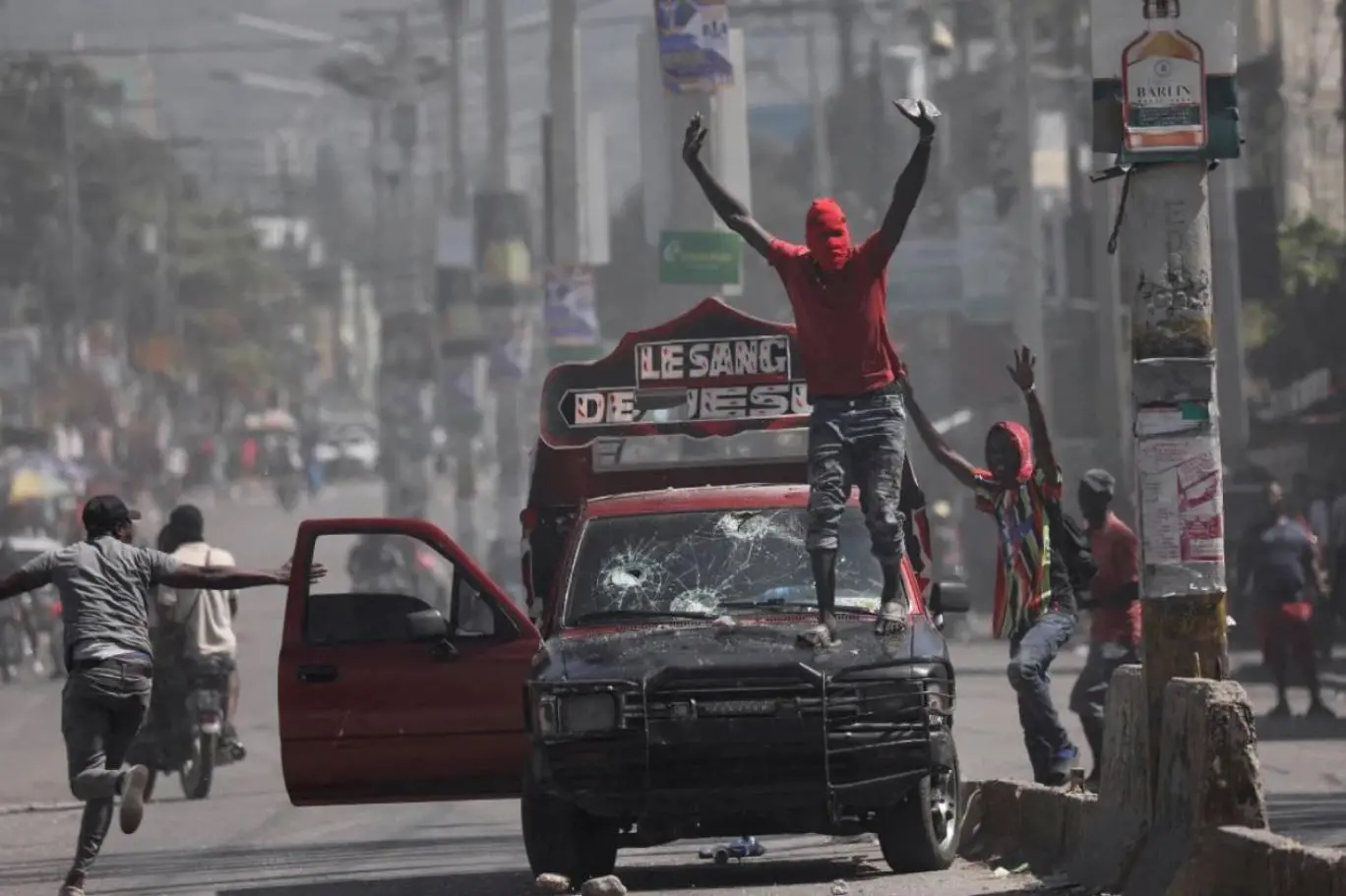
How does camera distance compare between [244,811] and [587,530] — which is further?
[244,811]

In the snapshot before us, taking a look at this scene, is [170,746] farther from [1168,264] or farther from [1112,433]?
[1112,433]

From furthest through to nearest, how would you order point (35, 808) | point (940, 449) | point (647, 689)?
point (35, 808)
point (940, 449)
point (647, 689)

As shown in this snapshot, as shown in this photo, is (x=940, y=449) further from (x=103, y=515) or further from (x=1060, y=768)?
(x=103, y=515)

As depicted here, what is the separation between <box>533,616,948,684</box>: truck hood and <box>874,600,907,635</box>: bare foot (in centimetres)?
3

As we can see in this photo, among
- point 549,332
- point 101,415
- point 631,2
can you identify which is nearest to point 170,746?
point 549,332

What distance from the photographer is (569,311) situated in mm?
38281

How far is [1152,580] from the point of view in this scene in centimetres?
958

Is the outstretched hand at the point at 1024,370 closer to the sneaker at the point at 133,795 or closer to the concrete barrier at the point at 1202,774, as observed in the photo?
the concrete barrier at the point at 1202,774

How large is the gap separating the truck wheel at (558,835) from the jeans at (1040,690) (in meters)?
2.22

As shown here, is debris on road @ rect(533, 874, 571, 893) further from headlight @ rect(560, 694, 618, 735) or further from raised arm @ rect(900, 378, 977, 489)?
raised arm @ rect(900, 378, 977, 489)

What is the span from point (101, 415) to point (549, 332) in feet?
205

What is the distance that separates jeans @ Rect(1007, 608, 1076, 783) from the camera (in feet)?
41.2

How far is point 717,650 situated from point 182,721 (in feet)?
26.4

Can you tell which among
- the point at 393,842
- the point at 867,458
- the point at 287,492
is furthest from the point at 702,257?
the point at 287,492
